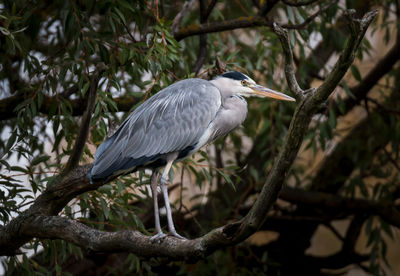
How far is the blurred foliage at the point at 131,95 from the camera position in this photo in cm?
205

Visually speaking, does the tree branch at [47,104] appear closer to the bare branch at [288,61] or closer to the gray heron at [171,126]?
the gray heron at [171,126]

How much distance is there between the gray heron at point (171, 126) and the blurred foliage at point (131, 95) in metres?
0.10

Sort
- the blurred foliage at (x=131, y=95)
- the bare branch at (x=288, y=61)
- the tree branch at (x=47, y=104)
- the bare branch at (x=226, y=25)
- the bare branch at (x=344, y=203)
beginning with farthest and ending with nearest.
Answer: the bare branch at (x=344, y=203) → the bare branch at (x=226, y=25) → the tree branch at (x=47, y=104) → the blurred foliage at (x=131, y=95) → the bare branch at (x=288, y=61)

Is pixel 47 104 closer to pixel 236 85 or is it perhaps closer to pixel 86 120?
pixel 236 85

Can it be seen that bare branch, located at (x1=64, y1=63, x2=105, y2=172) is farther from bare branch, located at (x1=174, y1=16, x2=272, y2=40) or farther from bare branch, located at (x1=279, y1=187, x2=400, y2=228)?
A: bare branch, located at (x1=279, y1=187, x2=400, y2=228)

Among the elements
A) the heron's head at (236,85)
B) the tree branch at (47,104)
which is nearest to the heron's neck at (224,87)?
the heron's head at (236,85)

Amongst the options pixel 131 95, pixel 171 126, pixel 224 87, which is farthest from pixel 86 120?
pixel 131 95

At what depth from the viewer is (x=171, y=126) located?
1.94 m

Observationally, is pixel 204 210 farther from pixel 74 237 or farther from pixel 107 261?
pixel 74 237

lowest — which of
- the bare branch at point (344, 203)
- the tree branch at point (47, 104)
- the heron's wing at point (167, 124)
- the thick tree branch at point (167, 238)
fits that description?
the bare branch at point (344, 203)

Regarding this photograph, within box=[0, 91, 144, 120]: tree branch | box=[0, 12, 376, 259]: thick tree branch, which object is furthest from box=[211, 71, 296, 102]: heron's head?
box=[0, 12, 376, 259]: thick tree branch

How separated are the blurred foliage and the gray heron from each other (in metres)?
0.10

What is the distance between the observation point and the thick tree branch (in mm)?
1121

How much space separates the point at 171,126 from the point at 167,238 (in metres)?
0.61
